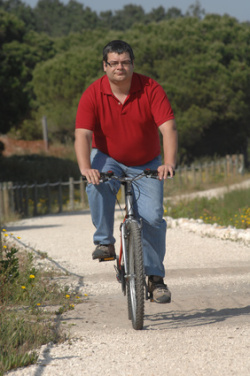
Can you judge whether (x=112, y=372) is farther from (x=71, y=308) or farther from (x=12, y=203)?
(x=12, y=203)

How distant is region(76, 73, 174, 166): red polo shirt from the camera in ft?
17.5

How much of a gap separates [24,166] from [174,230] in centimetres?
1779

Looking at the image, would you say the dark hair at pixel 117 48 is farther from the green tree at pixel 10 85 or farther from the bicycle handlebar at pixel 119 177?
the green tree at pixel 10 85

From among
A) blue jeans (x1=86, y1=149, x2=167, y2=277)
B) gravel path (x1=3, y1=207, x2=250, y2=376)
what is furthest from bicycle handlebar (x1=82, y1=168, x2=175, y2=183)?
gravel path (x1=3, y1=207, x2=250, y2=376)

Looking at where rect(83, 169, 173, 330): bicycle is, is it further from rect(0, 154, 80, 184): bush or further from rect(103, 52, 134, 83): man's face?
rect(0, 154, 80, 184): bush

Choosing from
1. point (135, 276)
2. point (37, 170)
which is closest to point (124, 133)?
point (135, 276)

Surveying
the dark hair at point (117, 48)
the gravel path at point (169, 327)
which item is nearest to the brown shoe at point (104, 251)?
the gravel path at point (169, 327)

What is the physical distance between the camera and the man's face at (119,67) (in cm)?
535

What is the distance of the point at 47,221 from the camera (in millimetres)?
18594

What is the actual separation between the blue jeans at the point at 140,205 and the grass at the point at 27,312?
2.64ft

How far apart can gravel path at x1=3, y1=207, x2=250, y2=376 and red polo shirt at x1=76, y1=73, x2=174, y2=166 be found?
132cm

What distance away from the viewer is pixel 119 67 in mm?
5344

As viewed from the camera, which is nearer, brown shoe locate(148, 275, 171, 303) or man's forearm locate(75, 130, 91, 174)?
man's forearm locate(75, 130, 91, 174)

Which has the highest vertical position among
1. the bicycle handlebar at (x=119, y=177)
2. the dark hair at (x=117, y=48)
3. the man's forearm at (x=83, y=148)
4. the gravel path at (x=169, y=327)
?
the dark hair at (x=117, y=48)
